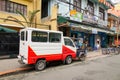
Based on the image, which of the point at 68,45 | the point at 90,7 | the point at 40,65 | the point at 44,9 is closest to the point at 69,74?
the point at 40,65

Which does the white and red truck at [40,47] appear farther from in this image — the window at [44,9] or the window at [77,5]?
the window at [77,5]

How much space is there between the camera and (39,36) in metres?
8.49

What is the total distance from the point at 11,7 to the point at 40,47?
25.6ft

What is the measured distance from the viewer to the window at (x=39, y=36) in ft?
27.0

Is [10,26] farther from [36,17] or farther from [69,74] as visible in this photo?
[69,74]

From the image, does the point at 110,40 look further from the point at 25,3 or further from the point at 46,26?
the point at 25,3

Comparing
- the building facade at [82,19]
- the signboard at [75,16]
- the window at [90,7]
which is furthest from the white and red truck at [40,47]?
the window at [90,7]

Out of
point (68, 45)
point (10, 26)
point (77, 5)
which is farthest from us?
point (77, 5)

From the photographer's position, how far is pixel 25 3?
15234 mm

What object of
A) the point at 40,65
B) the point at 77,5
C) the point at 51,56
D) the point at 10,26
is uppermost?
the point at 77,5

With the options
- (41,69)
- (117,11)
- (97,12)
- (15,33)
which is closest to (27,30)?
(41,69)

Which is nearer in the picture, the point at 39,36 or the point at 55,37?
the point at 39,36

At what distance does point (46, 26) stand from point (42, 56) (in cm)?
738

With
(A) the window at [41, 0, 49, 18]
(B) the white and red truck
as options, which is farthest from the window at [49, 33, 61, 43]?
(A) the window at [41, 0, 49, 18]
